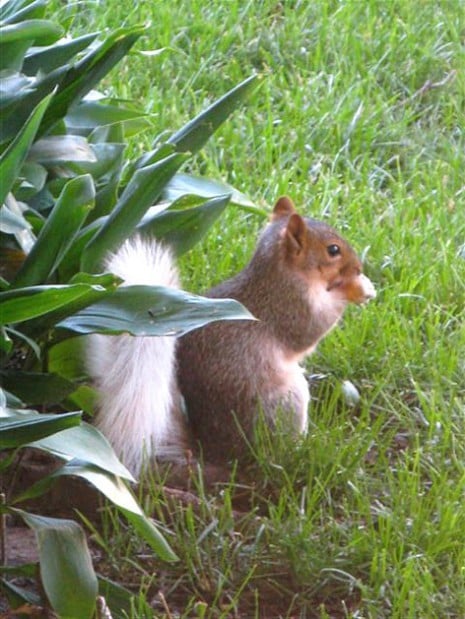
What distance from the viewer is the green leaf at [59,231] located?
3516 millimetres

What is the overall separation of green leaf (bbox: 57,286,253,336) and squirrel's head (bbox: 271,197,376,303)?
833 mm

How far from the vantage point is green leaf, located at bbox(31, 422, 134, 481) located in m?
3.05

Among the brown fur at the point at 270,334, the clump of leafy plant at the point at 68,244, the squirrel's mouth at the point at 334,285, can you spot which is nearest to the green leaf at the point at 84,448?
the clump of leafy plant at the point at 68,244

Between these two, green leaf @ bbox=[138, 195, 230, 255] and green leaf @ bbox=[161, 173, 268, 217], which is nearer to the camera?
green leaf @ bbox=[138, 195, 230, 255]

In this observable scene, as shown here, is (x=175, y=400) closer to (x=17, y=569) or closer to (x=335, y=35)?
(x=17, y=569)

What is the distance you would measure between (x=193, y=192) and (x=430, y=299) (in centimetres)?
91

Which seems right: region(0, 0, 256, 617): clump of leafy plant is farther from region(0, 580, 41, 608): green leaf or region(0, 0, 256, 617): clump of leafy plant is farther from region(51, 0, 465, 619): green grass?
region(51, 0, 465, 619): green grass

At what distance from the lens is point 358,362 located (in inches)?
177

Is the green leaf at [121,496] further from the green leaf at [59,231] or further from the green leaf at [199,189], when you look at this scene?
the green leaf at [199,189]

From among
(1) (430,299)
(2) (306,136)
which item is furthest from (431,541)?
(2) (306,136)

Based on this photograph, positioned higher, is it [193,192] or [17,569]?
[193,192]

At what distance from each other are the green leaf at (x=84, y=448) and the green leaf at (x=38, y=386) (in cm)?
38

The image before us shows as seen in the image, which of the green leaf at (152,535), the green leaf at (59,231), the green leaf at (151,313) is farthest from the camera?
the green leaf at (59,231)

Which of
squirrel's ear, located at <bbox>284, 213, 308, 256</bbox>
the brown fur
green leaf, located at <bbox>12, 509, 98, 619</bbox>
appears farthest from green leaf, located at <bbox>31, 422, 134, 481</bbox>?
squirrel's ear, located at <bbox>284, 213, 308, 256</bbox>
